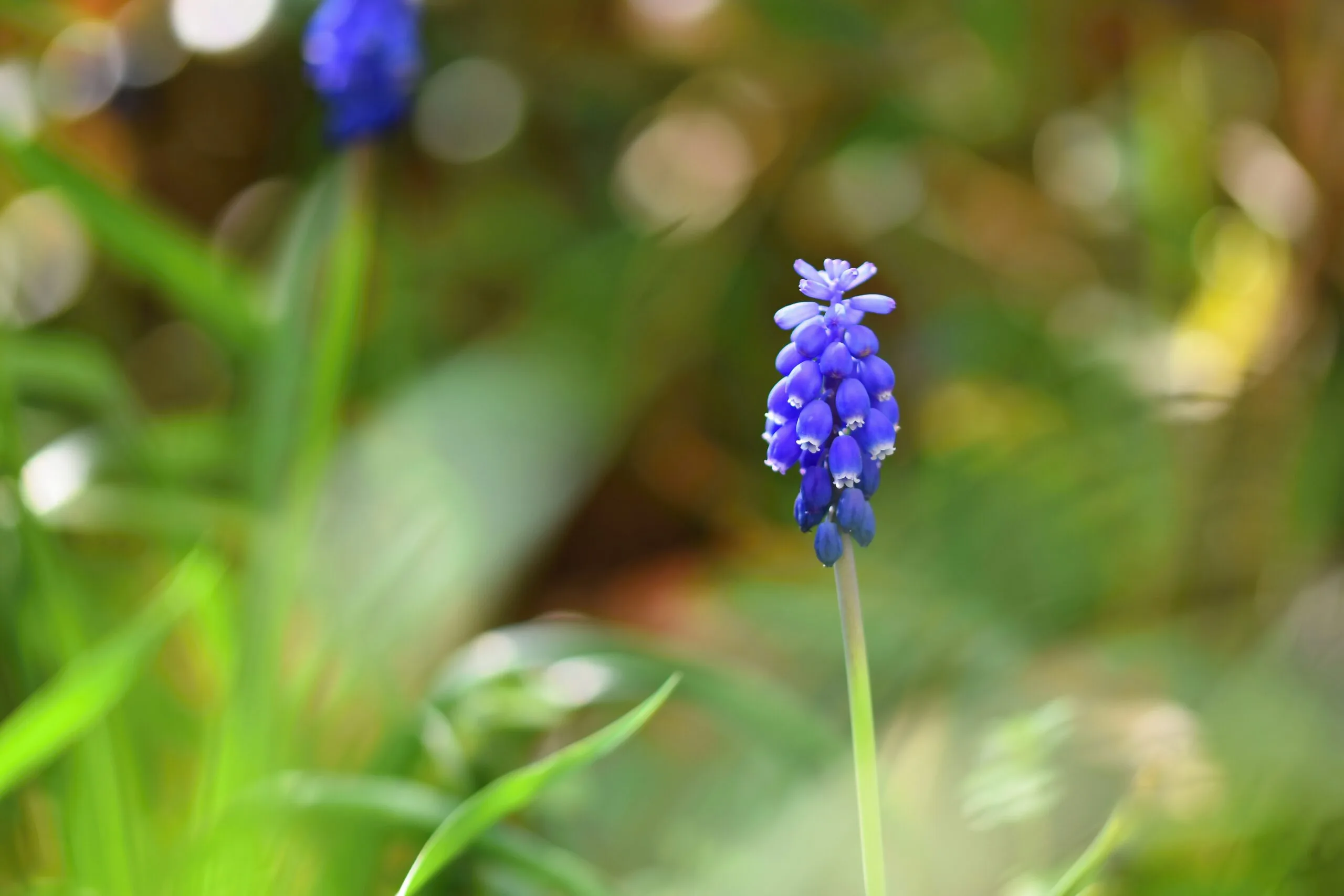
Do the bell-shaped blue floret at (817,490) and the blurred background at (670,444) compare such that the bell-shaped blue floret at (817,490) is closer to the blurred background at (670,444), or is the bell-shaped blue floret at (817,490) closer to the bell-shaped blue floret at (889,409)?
the bell-shaped blue floret at (889,409)

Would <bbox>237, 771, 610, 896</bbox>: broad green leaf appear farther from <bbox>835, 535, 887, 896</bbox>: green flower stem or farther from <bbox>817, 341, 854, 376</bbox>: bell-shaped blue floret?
<bbox>817, 341, 854, 376</bbox>: bell-shaped blue floret

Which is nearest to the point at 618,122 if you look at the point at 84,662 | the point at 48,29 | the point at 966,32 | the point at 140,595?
the point at 966,32

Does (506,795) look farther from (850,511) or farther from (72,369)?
(72,369)

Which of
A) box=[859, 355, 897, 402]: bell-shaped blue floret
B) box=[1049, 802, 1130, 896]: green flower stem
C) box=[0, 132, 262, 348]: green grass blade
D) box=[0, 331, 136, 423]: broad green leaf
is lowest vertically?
box=[1049, 802, 1130, 896]: green flower stem

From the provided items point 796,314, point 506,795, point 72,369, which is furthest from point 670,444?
point 796,314

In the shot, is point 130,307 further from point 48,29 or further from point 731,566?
point 731,566

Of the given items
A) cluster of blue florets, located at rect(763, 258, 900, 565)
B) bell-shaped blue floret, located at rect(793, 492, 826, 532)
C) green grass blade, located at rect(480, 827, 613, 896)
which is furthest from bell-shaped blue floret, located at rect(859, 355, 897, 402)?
green grass blade, located at rect(480, 827, 613, 896)
